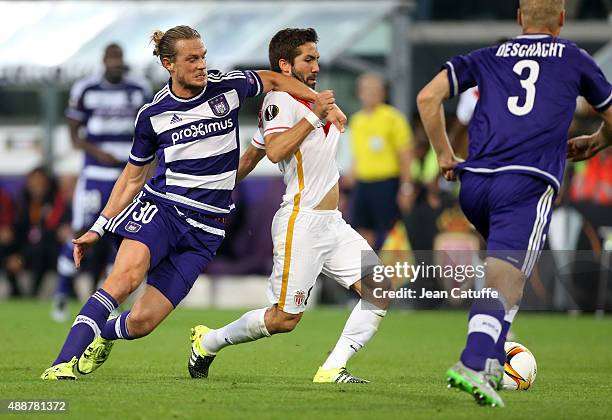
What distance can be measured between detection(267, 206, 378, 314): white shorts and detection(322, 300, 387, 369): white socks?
0.21 metres

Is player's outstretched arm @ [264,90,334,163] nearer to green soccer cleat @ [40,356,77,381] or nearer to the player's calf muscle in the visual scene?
the player's calf muscle

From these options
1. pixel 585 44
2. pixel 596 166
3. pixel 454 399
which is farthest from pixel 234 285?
pixel 454 399

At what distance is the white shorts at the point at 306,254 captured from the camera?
28.2 ft

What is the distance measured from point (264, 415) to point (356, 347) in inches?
79.5

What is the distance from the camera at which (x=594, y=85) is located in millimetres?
7316

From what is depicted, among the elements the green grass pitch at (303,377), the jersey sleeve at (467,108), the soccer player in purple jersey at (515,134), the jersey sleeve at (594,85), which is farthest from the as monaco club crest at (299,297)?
the jersey sleeve at (467,108)

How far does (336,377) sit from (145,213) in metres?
1.60

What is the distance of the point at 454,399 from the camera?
303 inches

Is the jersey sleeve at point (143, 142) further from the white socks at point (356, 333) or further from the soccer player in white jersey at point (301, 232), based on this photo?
the white socks at point (356, 333)

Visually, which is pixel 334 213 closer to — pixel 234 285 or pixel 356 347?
pixel 356 347

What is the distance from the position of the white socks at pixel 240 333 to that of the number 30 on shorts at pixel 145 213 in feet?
2.86
